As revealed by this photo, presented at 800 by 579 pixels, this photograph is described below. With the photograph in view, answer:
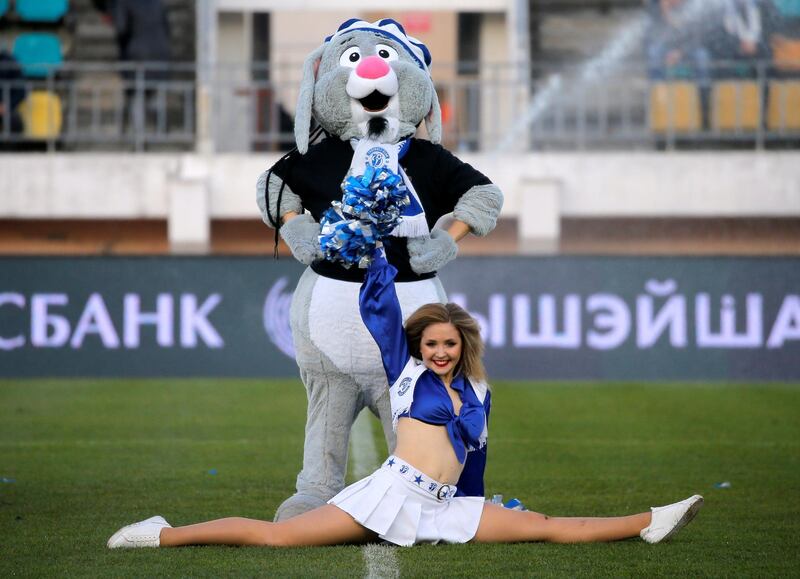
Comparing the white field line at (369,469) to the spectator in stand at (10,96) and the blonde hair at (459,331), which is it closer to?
the blonde hair at (459,331)

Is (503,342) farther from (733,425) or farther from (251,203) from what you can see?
(251,203)

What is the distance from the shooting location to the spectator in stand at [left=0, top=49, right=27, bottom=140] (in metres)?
18.3

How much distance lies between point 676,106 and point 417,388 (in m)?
13.5

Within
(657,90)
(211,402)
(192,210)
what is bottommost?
(211,402)

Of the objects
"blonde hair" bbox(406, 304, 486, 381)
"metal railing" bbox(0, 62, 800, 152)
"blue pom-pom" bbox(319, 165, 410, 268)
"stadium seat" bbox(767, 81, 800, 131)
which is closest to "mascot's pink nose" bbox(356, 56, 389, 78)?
"blue pom-pom" bbox(319, 165, 410, 268)

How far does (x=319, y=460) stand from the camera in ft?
20.6

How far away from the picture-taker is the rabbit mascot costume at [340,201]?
628cm

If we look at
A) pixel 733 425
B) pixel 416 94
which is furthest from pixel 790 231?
pixel 416 94

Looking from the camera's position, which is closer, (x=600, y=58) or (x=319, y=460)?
(x=319, y=460)

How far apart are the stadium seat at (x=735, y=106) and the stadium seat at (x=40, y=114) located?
7905mm

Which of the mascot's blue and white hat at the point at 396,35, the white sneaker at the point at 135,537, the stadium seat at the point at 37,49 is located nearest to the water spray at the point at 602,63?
the stadium seat at the point at 37,49

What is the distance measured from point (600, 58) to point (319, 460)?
15.2 m

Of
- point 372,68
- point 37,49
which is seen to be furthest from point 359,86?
point 37,49

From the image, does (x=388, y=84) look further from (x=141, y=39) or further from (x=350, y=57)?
(x=141, y=39)
